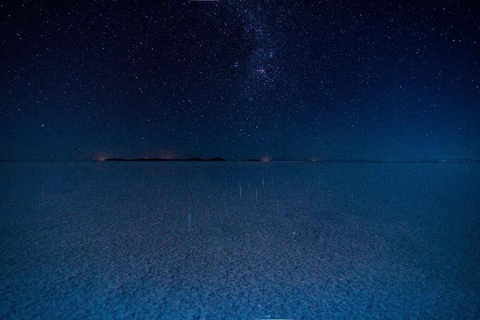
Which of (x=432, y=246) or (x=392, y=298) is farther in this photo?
(x=432, y=246)

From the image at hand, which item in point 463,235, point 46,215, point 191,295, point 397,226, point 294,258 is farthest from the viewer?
point 46,215

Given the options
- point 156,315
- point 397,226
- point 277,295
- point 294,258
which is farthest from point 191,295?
point 397,226

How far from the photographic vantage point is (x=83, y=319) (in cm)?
177

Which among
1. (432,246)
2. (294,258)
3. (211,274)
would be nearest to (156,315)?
(211,274)

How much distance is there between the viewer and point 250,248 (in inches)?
122

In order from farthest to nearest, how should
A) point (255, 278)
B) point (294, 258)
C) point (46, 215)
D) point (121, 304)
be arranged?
point (46, 215)
point (294, 258)
point (255, 278)
point (121, 304)

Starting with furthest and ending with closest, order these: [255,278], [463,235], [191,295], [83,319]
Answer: [463,235] < [255,278] < [191,295] < [83,319]

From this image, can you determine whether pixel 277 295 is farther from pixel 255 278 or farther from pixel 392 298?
pixel 392 298

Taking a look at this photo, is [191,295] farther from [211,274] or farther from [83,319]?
[83,319]

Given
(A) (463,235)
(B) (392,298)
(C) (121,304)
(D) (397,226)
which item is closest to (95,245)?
(C) (121,304)

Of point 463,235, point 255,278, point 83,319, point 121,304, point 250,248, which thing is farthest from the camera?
point 463,235

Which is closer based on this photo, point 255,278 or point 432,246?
point 255,278

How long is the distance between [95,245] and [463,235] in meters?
4.38

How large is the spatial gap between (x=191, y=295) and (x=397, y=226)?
11.0 feet
